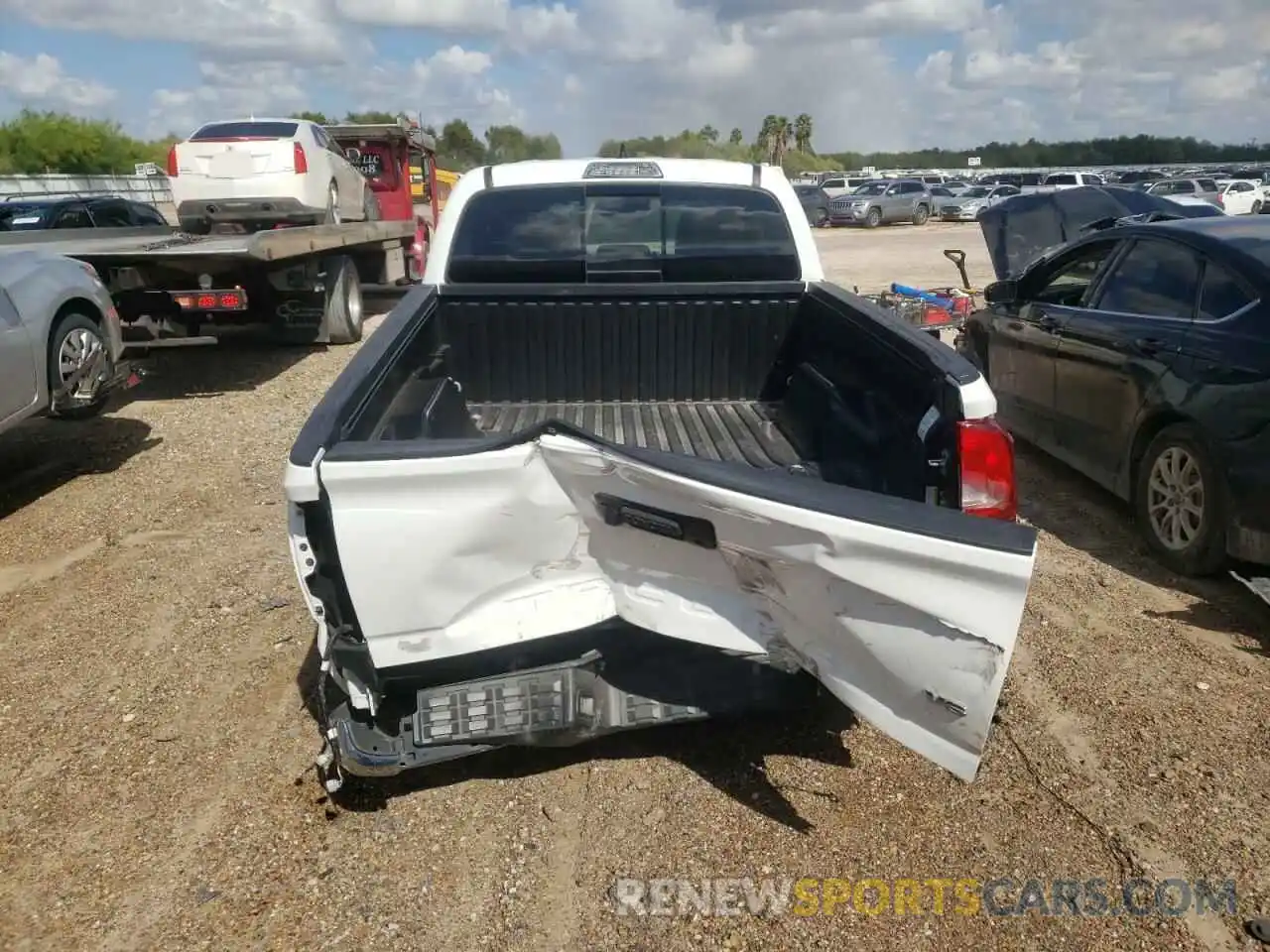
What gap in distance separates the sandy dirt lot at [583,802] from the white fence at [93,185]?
37580 mm

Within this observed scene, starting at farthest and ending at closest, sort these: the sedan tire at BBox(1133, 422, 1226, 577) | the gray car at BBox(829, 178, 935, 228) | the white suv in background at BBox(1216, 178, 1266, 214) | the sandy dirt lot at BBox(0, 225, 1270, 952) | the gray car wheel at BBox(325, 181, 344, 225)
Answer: the gray car at BBox(829, 178, 935, 228) → the white suv in background at BBox(1216, 178, 1266, 214) → the gray car wheel at BBox(325, 181, 344, 225) → the sedan tire at BBox(1133, 422, 1226, 577) → the sandy dirt lot at BBox(0, 225, 1270, 952)

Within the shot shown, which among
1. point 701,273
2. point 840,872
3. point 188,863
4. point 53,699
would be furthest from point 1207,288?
point 53,699

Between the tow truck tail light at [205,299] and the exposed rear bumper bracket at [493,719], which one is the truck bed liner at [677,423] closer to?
the exposed rear bumper bracket at [493,719]

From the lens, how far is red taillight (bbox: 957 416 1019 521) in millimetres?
2766

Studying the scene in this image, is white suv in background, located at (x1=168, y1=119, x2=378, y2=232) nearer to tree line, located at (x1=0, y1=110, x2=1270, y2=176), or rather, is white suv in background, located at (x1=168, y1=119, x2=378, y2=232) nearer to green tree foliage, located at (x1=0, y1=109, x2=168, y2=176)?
tree line, located at (x1=0, y1=110, x2=1270, y2=176)

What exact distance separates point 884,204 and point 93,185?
34.4m

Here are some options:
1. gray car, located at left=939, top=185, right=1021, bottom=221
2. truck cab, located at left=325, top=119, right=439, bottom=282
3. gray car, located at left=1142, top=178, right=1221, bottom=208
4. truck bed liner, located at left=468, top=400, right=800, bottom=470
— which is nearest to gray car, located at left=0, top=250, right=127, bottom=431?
truck bed liner, located at left=468, top=400, right=800, bottom=470

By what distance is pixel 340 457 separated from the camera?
2391mm

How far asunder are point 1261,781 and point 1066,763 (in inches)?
24.0

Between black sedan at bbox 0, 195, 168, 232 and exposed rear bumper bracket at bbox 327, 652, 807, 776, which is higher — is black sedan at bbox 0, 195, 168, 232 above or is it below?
above

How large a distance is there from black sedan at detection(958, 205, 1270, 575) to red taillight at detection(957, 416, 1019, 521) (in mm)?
2043

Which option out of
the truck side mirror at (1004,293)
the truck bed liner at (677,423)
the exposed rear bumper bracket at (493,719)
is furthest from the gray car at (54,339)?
the truck side mirror at (1004,293)

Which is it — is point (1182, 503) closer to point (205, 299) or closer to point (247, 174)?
point (205, 299)

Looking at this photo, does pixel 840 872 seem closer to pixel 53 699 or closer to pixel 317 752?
pixel 317 752
